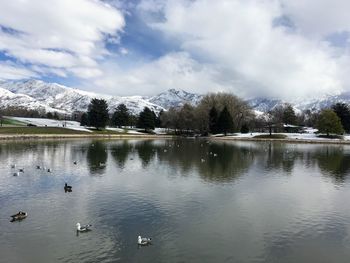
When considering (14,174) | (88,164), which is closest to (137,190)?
(14,174)

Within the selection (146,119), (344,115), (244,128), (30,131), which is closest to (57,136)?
(30,131)

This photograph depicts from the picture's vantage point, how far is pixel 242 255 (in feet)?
67.1

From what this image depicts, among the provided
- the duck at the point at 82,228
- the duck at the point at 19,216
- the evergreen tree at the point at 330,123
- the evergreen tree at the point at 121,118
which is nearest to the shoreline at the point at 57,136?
the evergreen tree at the point at 121,118

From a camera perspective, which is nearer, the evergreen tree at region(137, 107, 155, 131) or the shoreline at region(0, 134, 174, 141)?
the shoreline at region(0, 134, 174, 141)

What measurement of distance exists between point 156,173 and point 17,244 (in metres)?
27.3

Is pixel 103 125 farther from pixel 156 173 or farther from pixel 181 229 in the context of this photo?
pixel 181 229

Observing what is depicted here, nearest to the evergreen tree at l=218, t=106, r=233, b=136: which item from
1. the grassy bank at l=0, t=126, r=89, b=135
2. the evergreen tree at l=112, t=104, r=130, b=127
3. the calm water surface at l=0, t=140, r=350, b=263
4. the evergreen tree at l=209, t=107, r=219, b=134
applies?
the evergreen tree at l=209, t=107, r=219, b=134

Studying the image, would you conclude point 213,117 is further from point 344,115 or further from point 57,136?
point 57,136

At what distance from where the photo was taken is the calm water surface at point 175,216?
20609 millimetres

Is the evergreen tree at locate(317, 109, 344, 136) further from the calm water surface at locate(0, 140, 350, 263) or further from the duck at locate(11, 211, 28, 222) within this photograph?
the duck at locate(11, 211, 28, 222)

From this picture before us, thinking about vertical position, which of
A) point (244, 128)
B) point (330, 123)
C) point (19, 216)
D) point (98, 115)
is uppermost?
point (98, 115)

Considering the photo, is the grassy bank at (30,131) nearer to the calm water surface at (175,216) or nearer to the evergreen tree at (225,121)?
the evergreen tree at (225,121)

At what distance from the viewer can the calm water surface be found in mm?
20609

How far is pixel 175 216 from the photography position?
2716 centimetres
